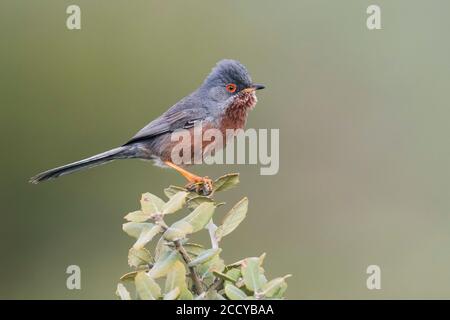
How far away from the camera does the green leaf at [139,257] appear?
2.33 m

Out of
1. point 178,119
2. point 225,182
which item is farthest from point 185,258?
point 178,119

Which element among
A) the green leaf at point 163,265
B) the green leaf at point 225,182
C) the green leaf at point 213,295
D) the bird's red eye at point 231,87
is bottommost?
the green leaf at point 213,295

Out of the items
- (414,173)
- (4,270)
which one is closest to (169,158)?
(4,270)

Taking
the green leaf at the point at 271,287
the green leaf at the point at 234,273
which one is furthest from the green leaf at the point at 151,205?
the green leaf at the point at 271,287

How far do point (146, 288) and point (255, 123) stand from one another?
517 cm

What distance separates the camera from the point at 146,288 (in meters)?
1.98

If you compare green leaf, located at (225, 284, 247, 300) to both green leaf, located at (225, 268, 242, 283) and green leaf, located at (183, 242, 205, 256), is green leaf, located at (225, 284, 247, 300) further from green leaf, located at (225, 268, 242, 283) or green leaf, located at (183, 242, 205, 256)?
green leaf, located at (183, 242, 205, 256)

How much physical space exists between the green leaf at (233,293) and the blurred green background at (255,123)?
4455 mm

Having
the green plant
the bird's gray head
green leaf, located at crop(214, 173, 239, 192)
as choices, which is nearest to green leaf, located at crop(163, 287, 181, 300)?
the green plant

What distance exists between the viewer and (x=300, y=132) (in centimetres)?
744

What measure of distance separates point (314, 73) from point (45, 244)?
3.47 meters

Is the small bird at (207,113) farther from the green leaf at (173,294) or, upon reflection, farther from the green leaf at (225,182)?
the green leaf at (173,294)

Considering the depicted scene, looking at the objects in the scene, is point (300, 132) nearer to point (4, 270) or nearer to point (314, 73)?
point (314, 73)

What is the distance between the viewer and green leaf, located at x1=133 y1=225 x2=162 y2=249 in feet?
7.00
